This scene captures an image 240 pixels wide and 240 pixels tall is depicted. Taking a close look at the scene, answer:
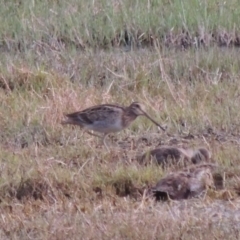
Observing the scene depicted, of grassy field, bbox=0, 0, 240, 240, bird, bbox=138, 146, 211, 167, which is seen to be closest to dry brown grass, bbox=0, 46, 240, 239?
grassy field, bbox=0, 0, 240, 240

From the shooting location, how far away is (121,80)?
10.3m

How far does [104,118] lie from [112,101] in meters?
1.19

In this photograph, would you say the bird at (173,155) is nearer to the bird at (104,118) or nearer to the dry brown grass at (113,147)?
the dry brown grass at (113,147)

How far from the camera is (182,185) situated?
7379 millimetres

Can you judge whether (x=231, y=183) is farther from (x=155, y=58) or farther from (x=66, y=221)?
(x=155, y=58)

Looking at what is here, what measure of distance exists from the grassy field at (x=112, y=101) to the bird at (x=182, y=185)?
9 cm

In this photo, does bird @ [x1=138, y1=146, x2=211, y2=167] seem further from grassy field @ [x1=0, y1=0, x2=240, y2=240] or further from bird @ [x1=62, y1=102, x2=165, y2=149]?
bird @ [x1=62, y1=102, x2=165, y2=149]

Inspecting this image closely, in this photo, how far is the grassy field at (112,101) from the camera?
6824 mm

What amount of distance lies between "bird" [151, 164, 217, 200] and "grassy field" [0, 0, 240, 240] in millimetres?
93

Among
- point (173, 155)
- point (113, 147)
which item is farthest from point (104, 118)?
point (173, 155)

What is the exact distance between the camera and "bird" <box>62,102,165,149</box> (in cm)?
866

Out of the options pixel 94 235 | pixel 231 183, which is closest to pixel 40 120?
pixel 231 183

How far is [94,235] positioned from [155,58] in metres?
4.80

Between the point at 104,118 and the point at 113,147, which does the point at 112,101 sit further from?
the point at 113,147
